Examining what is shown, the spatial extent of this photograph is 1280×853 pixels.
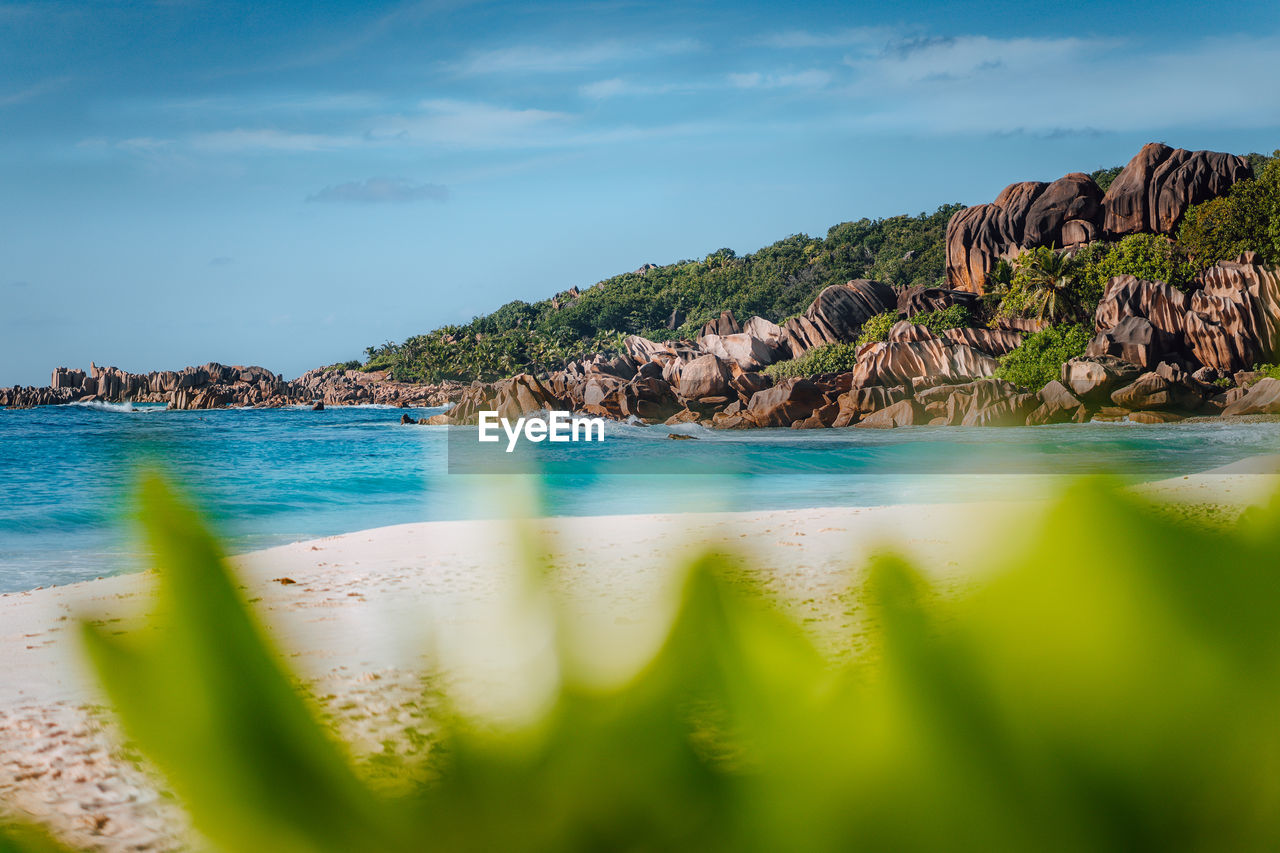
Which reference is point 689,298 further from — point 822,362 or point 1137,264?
point 1137,264

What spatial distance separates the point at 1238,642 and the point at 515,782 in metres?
0.49

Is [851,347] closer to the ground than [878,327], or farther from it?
closer to the ground

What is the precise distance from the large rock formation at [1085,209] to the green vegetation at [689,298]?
14789 millimetres

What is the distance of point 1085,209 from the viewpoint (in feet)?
148

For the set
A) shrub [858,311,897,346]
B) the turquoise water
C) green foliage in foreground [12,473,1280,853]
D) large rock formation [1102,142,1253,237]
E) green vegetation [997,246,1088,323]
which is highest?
large rock formation [1102,142,1253,237]

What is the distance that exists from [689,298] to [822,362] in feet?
155

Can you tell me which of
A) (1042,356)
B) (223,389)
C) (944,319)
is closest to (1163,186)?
(944,319)

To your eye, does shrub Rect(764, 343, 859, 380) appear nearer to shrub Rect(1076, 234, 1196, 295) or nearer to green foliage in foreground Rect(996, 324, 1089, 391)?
green foliage in foreground Rect(996, 324, 1089, 391)

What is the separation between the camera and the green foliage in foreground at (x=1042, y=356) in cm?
3431

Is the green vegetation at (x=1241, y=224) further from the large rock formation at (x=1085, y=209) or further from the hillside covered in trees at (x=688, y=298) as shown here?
the hillside covered in trees at (x=688, y=298)

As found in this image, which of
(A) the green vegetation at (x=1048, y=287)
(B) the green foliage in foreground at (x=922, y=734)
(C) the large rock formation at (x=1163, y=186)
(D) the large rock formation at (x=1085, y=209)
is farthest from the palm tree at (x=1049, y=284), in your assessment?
(B) the green foliage in foreground at (x=922, y=734)

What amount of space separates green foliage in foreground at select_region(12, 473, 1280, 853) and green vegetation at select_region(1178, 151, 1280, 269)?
45.5 m

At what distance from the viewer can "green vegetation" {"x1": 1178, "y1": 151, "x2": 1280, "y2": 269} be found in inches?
1490

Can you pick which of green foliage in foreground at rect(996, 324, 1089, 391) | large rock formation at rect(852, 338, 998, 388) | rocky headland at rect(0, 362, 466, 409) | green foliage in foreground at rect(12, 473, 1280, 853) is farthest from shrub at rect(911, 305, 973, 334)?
rocky headland at rect(0, 362, 466, 409)
